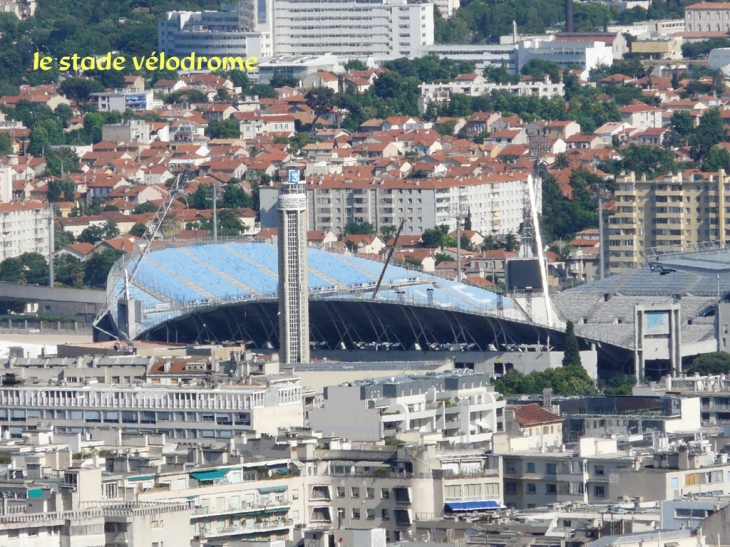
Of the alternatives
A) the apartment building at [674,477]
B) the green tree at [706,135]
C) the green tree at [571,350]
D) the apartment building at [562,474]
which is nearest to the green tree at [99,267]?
the green tree at [706,135]

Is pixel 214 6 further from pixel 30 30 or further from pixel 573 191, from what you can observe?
pixel 573 191

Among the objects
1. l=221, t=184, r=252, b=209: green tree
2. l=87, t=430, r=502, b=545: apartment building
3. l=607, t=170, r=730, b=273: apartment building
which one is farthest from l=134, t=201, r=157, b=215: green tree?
l=87, t=430, r=502, b=545: apartment building

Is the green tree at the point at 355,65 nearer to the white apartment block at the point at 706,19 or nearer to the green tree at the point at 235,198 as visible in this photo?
the white apartment block at the point at 706,19

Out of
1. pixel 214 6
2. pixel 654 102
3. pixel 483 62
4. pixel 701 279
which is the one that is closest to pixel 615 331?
pixel 701 279

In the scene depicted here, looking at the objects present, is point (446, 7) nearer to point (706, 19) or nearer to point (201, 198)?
point (706, 19)

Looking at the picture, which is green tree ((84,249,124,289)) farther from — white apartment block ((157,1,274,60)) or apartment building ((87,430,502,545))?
apartment building ((87,430,502,545))

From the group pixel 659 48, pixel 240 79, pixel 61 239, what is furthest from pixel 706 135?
pixel 659 48
